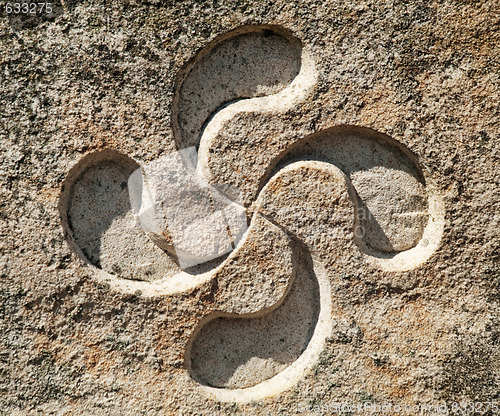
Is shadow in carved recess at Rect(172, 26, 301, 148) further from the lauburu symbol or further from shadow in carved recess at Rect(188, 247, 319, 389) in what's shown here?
shadow in carved recess at Rect(188, 247, 319, 389)

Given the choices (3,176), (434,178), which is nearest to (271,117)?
(434,178)

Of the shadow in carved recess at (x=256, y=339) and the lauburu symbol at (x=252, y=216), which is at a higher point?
the lauburu symbol at (x=252, y=216)

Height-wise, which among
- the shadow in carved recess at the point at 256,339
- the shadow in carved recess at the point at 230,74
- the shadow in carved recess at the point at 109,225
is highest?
the shadow in carved recess at the point at 230,74

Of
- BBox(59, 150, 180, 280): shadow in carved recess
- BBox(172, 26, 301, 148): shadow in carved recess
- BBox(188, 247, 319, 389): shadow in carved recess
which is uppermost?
BBox(172, 26, 301, 148): shadow in carved recess

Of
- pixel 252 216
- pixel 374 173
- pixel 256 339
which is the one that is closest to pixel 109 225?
pixel 252 216

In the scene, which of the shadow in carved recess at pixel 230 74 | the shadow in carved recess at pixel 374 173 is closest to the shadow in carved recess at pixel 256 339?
the shadow in carved recess at pixel 374 173

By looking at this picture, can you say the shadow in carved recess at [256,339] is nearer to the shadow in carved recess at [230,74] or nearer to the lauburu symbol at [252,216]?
the lauburu symbol at [252,216]

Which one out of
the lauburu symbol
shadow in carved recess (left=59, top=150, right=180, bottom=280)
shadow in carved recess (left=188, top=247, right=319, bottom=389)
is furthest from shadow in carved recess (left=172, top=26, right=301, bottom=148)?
shadow in carved recess (left=188, top=247, right=319, bottom=389)

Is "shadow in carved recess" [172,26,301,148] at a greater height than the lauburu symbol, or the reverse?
"shadow in carved recess" [172,26,301,148]

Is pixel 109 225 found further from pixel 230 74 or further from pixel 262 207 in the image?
pixel 230 74
